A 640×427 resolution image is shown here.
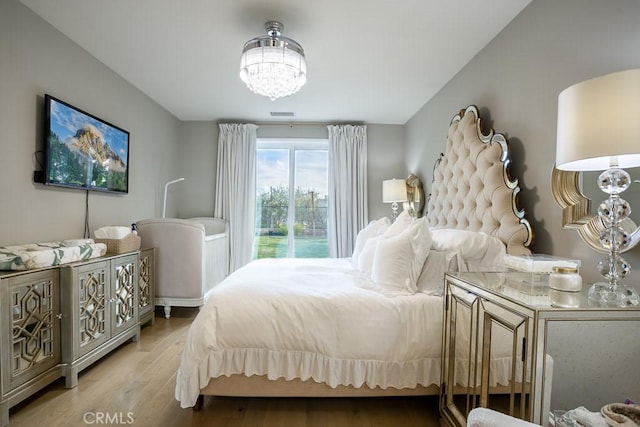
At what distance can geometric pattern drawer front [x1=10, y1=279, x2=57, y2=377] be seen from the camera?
1.68 m

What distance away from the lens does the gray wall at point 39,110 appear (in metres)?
2.06

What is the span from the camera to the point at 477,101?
2.65m

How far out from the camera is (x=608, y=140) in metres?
1.03

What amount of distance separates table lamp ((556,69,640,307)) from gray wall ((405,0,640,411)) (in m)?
0.19

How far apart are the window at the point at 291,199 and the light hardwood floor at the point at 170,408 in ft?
9.36

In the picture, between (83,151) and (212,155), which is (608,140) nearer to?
(83,151)

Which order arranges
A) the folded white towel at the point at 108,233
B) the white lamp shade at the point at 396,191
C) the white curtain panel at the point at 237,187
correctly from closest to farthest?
the folded white towel at the point at 108,233
the white lamp shade at the point at 396,191
the white curtain panel at the point at 237,187

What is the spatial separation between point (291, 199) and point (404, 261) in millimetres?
3189

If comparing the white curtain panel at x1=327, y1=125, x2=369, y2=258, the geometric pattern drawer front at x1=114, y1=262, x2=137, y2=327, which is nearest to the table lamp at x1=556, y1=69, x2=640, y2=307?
the geometric pattern drawer front at x1=114, y1=262, x2=137, y2=327

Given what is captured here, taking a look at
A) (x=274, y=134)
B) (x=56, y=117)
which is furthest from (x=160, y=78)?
(x=274, y=134)

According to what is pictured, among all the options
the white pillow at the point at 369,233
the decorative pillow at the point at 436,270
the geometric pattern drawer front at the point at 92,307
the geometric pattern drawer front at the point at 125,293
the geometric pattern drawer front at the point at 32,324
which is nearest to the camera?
the geometric pattern drawer front at the point at 32,324

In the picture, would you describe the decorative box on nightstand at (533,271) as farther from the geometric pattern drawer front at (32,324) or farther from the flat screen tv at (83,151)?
the flat screen tv at (83,151)

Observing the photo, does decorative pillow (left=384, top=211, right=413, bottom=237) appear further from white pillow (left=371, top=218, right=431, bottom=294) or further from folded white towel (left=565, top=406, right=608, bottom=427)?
folded white towel (left=565, top=406, right=608, bottom=427)

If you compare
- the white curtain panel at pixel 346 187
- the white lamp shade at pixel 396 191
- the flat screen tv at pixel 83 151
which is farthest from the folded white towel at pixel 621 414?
the white curtain panel at pixel 346 187
